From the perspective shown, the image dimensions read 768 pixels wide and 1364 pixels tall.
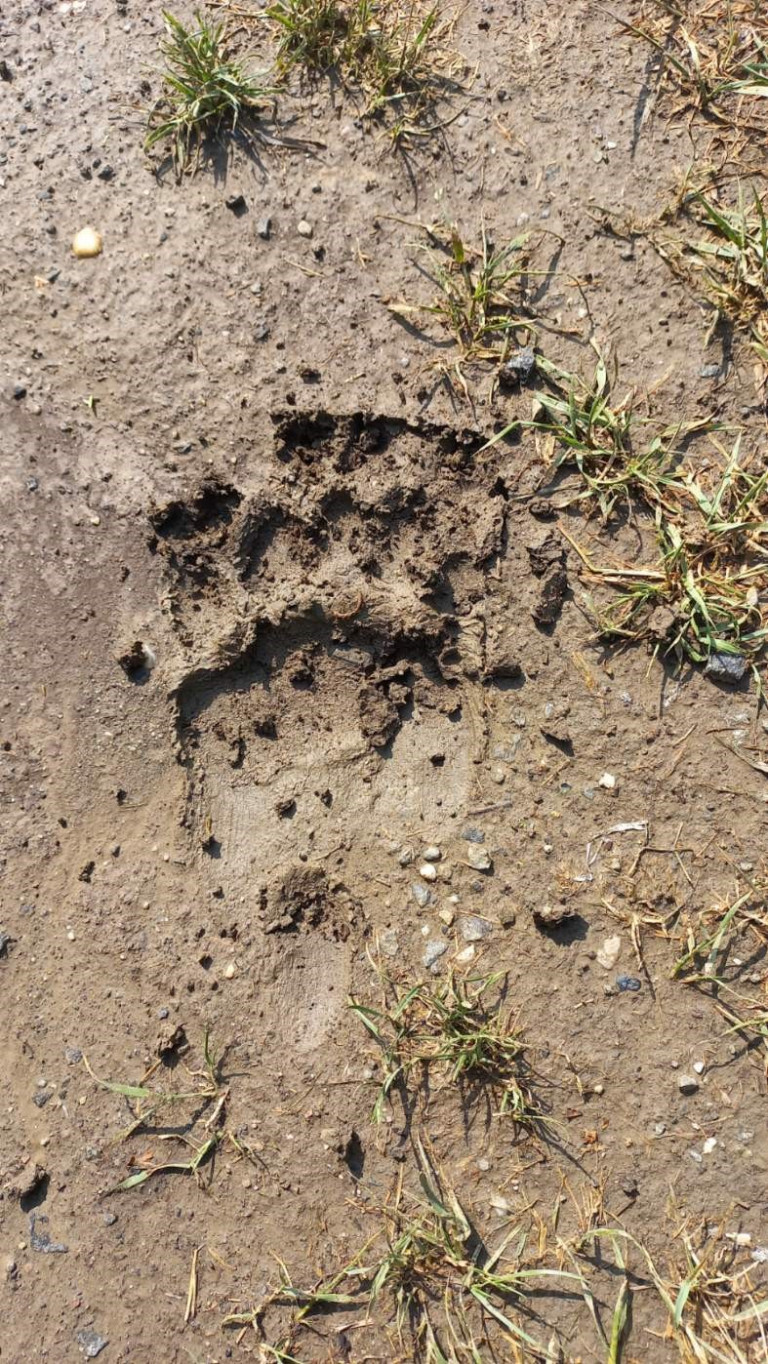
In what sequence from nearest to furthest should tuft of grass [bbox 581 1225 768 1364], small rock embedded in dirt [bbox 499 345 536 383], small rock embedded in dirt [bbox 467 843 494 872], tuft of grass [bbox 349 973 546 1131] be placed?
tuft of grass [bbox 581 1225 768 1364] < tuft of grass [bbox 349 973 546 1131] < small rock embedded in dirt [bbox 467 843 494 872] < small rock embedded in dirt [bbox 499 345 536 383]

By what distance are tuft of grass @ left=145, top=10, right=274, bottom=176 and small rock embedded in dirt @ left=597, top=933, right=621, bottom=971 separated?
2548 mm

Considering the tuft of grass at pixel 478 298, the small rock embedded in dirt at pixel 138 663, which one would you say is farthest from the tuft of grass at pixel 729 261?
the small rock embedded in dirt at pixel 138 663

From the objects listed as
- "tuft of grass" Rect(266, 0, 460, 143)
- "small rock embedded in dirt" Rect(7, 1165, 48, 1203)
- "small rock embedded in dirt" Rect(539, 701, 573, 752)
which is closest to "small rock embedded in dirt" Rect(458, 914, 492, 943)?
"small rock embedded in dirt" Rect(539, 701, 573, 752)

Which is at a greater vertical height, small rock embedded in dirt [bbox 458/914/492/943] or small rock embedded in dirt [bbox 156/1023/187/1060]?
small rock embedded in dirt [bbox 156/1023/187/1060]

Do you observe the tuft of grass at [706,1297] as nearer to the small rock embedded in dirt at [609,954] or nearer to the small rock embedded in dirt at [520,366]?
the small rock embedded in dirt at [609,954]

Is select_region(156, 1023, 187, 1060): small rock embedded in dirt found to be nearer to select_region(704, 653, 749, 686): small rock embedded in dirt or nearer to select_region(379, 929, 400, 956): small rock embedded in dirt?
select_region(379, 929, 400, 956): small rock embedded in dirt

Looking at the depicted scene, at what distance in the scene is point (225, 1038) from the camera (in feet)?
7.66

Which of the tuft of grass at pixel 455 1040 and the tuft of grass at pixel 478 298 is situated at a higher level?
the tuft of grass at pixel 478 298

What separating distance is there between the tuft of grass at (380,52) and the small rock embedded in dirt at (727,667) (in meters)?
1.74

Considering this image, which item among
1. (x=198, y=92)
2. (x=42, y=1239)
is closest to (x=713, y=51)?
(x=198, y=92)

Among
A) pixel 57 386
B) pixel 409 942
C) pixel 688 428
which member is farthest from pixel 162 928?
pixel 688 428

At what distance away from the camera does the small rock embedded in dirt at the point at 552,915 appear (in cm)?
225

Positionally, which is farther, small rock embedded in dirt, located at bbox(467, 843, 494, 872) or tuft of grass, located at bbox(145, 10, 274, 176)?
tuft of grass, located at bbox(145, 10, 274, 176)

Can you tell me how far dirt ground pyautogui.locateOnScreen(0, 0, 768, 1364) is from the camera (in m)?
2.23
